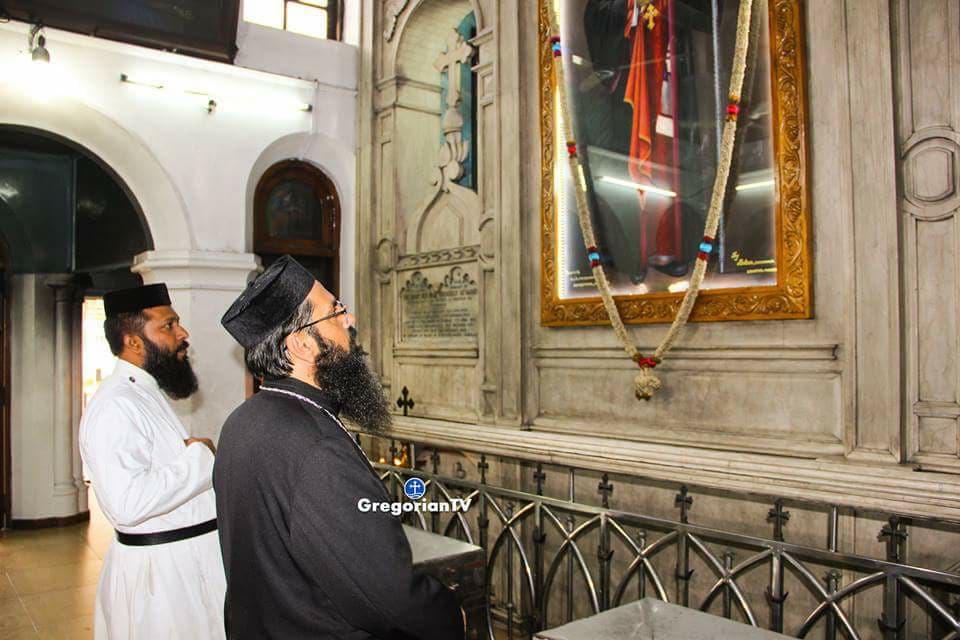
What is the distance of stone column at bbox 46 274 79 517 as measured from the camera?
6.70 m

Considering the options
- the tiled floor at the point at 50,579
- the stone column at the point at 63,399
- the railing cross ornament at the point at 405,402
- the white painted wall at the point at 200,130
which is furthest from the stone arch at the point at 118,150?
the tiled floor at the point at 50,579

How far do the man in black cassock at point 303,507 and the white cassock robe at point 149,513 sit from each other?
76 cm

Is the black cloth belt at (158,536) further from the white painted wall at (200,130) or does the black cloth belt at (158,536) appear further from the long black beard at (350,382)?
the white painted wall at (200,130)

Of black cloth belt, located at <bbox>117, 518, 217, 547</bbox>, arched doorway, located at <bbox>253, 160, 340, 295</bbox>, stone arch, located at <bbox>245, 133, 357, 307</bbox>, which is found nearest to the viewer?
black cloth belt, located at <bbox>117, 518, 217, 547</bbox>

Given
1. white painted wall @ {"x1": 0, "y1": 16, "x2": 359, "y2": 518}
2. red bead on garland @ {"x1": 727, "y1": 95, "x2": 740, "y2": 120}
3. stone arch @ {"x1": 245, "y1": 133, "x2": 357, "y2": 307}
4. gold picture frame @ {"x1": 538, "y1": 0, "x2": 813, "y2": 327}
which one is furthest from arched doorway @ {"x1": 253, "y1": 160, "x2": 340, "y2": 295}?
red bead on garland @ {"x1": 727, "y1": 95, "x2": 740, "y2": 120}

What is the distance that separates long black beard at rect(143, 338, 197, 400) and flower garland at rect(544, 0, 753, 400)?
6.56ft

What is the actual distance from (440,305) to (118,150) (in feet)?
7.59

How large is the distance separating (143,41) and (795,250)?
13.4ft

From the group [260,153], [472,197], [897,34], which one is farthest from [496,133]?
[897,34]

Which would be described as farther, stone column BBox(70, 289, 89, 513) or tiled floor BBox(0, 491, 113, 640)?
stone column BBox(70, 289, 89, 513)

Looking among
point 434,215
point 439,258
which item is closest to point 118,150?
point 434,215

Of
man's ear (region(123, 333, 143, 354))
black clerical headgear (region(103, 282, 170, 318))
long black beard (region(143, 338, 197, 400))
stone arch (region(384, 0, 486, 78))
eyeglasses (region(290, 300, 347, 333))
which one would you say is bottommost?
long black beard (region(143, 338, 197, 400))

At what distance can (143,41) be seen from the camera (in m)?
4.88

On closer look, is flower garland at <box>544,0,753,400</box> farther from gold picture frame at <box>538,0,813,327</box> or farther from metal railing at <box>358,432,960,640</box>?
metal railing at <box>358,432,960,640</box>
